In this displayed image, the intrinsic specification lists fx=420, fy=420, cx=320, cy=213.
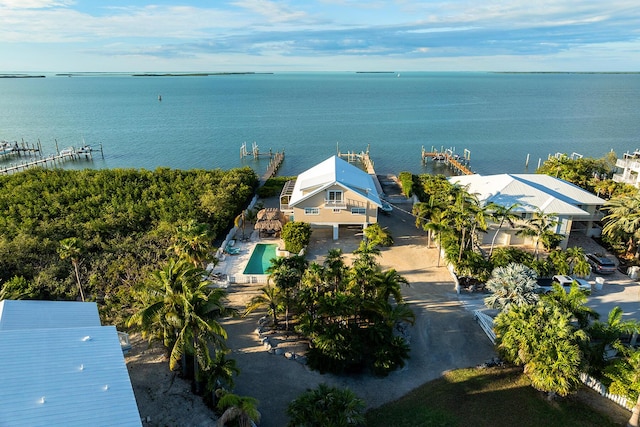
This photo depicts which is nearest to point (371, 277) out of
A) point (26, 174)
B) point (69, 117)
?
point (26, 174)

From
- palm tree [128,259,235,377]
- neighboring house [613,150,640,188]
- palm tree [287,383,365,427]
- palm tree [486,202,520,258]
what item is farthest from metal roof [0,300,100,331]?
neighboring house [613,150,640,188]

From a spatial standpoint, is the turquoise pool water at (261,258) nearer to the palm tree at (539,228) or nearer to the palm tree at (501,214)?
the palm tree at (501,214)

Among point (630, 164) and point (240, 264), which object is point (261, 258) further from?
point (630, 164)

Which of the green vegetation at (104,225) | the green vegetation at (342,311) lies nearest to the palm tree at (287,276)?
the green vegetation at (342,311)

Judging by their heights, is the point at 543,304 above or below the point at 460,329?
above

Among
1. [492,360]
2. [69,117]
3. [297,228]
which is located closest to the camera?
[492,360]

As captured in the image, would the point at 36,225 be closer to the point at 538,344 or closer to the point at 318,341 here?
the point at 318,341
